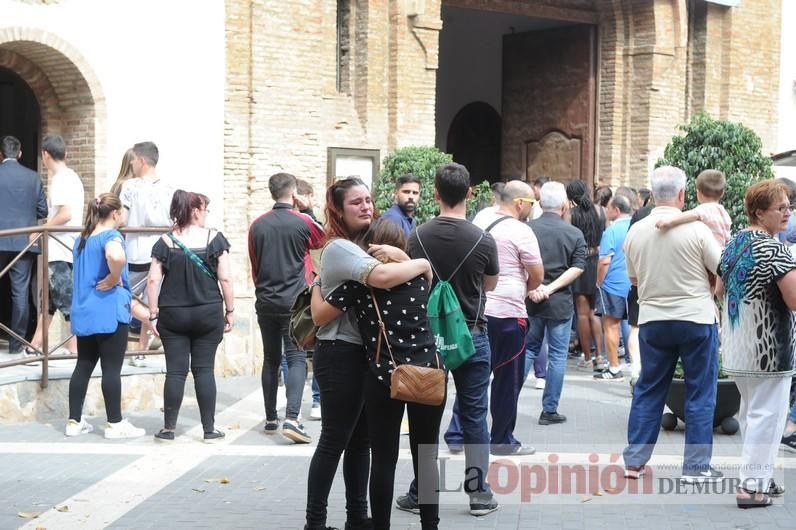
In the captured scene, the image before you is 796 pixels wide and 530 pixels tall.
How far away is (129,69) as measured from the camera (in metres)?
11.7

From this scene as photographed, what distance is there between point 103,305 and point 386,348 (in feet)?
12.1

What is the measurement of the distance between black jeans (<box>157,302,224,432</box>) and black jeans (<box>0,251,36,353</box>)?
2.10 metres

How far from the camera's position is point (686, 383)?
22.4 feet

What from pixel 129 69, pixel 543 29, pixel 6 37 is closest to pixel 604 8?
pixel 543 29

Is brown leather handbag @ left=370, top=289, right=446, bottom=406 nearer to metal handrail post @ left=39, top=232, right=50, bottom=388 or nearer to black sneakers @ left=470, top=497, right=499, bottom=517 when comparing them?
black sneakers @ left=470, top=497, right=499, bottom=517

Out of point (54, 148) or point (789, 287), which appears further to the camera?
point (54, 148)

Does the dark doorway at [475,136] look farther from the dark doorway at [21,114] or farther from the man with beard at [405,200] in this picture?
the man with beard at [405,200]

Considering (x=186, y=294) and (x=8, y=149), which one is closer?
(x=186, y=294)

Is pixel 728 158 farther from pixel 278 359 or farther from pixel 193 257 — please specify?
pixel 193 257

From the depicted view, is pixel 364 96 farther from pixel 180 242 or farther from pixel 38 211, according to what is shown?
pixel 180 242

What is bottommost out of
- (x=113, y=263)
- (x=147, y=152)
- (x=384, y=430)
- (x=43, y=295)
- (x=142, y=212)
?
(x=384, y=430)

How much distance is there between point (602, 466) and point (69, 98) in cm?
693

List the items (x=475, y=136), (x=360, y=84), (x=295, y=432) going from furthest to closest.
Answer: (x=475, y=136), (x=360, y=84), (x=295, y=432)

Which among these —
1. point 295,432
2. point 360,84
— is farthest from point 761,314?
point 360,84
